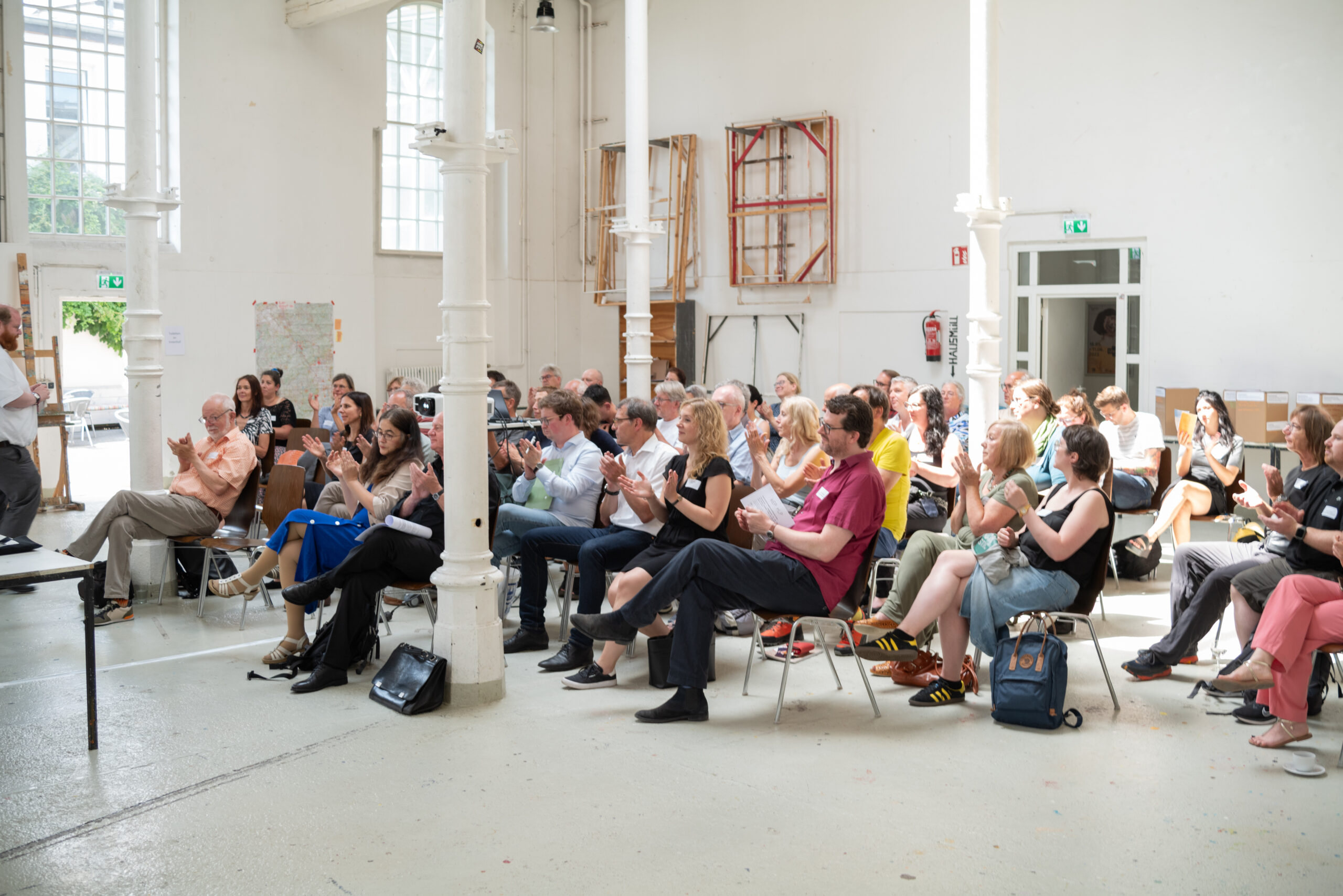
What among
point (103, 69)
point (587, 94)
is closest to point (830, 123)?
point (587, 94)

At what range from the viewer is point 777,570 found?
14.3 feet

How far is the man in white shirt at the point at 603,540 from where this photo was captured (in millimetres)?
5180

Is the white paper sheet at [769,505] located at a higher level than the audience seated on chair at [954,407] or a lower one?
lower

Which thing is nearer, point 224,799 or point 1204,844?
point 1204,844

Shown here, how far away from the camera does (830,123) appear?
472 inches

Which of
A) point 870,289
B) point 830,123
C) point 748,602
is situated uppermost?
point 830,123

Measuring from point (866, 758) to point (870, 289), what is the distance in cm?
859

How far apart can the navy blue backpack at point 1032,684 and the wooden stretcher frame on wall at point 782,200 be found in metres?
8.22

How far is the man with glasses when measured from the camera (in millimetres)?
6082

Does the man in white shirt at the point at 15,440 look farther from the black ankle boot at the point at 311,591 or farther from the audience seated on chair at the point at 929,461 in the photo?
the audience seated on chair at the point at 929,461

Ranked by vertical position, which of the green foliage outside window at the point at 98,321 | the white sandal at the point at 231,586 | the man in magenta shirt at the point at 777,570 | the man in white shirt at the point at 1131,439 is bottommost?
the white sandal at the point at 231,586

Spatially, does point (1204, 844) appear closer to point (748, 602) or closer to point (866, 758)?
point (866, 758)

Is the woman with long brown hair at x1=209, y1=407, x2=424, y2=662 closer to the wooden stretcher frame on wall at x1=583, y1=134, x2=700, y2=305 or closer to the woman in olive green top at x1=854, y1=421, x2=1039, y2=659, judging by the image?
the woman in olive green top at x1=854, y1=421, x2=1039, y2=659

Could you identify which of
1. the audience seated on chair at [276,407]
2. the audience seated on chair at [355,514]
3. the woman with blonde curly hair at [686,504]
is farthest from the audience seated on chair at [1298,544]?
the audience seated on chair at [276,407]
